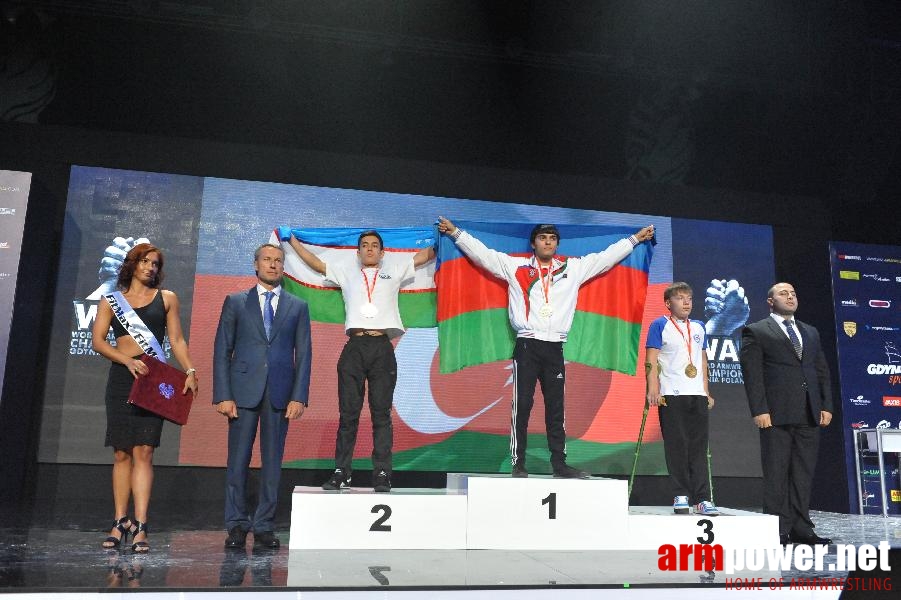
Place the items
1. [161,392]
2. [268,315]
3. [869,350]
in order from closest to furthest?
[161,392], [268,315], [869,350]

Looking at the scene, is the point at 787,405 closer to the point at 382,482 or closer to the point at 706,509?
the point at 706,509

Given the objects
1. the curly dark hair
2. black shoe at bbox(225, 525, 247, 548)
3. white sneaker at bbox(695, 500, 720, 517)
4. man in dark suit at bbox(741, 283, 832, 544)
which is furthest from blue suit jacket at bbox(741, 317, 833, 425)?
the curly dark hair

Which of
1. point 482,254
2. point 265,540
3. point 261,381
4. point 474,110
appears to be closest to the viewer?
point 265,540

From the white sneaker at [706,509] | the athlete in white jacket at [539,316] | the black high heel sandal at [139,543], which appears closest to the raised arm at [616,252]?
the athlete in white jacket at [539,316]

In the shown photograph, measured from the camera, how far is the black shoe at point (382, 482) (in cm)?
397

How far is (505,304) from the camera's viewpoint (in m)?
4.79

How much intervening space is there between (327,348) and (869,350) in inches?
197

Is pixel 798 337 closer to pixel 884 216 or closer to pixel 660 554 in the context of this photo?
pixel 660 554

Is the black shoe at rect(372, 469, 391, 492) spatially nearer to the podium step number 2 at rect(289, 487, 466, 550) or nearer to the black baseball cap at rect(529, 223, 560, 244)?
the podium step number 2 at rect(289, 487, 466, 550)

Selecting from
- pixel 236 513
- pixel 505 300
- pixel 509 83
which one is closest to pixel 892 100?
pixel 509 83

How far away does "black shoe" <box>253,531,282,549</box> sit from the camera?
368 cm

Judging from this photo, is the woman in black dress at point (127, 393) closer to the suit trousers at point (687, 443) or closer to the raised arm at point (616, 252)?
the raised arm at point (616, 252)

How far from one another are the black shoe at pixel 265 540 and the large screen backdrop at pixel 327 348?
2239mm

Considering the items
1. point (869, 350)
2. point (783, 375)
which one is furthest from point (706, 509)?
point (869, 350)
